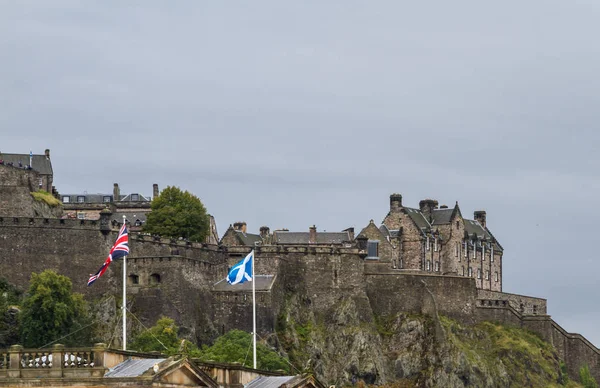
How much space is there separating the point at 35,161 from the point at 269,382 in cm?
9476

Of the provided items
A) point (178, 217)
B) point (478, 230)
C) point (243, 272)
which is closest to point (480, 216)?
point (478, 230)

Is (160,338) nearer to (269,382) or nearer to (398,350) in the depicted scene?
(398,350)

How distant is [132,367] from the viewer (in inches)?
2466

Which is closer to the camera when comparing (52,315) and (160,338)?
(52,315)

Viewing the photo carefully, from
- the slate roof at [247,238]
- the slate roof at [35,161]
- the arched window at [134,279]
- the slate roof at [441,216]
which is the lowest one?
the arched window at [134,279]

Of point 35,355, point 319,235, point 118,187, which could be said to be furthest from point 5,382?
point 118,187

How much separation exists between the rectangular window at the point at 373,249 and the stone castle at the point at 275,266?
0.12m

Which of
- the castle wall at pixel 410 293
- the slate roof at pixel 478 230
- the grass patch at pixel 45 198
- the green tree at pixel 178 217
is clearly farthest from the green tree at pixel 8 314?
the slate roof at pixel 478 230

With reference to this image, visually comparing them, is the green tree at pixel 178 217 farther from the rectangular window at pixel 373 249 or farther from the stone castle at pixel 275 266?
→ the rectangular window at pixel 373 249

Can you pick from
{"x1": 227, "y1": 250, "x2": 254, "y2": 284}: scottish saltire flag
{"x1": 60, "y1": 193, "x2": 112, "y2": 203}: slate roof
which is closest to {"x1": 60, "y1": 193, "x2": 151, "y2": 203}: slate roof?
{"x1": 60, "y1": 193, "x2": 112, "y2": 203}: slate roof

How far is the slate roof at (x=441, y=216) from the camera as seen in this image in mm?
168875

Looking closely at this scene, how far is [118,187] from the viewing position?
17425 cm

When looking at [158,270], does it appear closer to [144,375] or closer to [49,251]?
[49,251]

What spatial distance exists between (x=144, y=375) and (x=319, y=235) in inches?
3998
